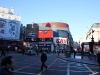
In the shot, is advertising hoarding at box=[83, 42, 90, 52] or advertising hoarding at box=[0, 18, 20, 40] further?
advertising hoarding at box=[0, 18, 20, 40]

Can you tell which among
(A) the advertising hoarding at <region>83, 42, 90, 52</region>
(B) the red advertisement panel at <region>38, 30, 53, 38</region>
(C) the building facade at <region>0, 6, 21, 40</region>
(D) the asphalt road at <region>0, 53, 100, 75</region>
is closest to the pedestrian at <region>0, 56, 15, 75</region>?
(D) the asphalt road at <region>0, 53, 100, 75</region>

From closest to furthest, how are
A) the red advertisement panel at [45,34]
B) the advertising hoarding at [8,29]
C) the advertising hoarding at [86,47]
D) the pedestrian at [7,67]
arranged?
the pedestrian at [7,67] → the advertising hoarding at [86,47] → the advertising hoarding at [8,29] → the red advertisement panel at [45,34]

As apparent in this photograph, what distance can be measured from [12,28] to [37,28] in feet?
132

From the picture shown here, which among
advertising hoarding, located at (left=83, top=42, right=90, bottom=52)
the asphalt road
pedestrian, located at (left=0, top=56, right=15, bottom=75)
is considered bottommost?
the asphalt road

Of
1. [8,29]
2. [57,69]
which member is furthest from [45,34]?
[57,69]

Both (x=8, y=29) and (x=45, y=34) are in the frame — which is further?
→ (x=45, y=34)

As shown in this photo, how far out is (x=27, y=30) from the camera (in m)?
128

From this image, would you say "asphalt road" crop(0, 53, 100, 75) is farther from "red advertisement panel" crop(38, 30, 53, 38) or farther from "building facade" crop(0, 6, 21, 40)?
"red advertisement panel" crop(38, 30, 53, 38)

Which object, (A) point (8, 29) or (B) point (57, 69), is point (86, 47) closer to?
(B) point (57, 69)

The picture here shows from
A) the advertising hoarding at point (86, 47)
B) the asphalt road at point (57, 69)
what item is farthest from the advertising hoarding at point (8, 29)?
the asphalt road at point (57, 69)

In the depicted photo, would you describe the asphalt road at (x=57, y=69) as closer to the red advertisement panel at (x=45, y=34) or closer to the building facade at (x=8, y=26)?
the building facade at (x=8, y=26)

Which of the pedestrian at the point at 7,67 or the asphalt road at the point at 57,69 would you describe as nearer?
the pedestrian at the point at 7,67

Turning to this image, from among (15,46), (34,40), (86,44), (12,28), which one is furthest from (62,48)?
(86,44)

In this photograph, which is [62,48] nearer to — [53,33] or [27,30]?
[53,33]
